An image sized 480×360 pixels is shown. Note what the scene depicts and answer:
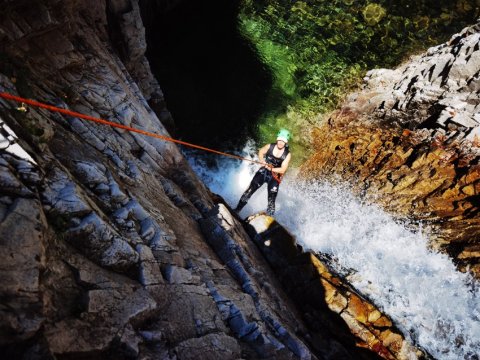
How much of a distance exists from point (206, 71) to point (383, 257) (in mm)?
13431

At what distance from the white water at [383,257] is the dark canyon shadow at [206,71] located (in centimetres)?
243

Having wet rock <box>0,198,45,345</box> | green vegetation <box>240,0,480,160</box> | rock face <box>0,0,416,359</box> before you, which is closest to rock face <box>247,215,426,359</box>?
rock face <box>0,0,416,359</box>

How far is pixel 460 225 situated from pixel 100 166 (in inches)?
481

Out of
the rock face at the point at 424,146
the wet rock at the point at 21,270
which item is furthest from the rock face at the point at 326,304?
the wet rock at the point at 21,270

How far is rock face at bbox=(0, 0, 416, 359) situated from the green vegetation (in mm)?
8600

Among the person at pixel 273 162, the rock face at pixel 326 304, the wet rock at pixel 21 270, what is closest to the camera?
the wet rock at pixel 21 270

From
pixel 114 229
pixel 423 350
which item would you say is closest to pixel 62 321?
pixel 114 229

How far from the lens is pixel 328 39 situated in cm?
2250

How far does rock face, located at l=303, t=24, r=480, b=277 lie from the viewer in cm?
1232

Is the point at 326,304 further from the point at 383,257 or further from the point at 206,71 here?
the point at 206,71

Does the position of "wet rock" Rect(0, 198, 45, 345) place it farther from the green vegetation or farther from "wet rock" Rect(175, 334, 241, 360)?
the green vegetation

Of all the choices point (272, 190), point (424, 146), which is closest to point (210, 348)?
point (272, 190)

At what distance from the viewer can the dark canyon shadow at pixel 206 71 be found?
52.5 feet

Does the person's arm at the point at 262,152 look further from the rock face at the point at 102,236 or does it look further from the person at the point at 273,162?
the rock face at the point at 102,236
